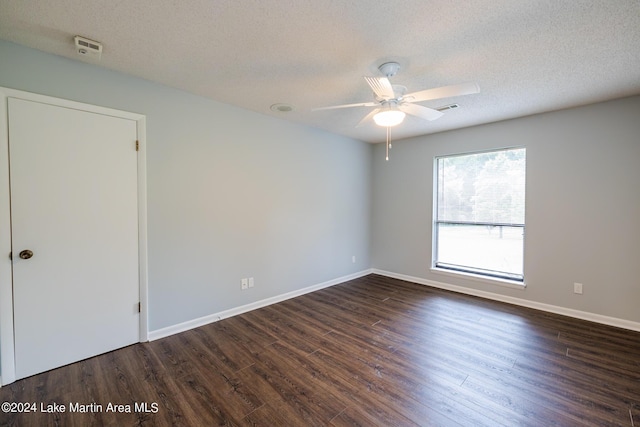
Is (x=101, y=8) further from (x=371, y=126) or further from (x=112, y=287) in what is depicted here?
(x=371, y=126)

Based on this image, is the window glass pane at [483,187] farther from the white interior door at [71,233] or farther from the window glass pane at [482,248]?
the white interior door at [71,233]

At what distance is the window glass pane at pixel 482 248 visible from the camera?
12.5ft

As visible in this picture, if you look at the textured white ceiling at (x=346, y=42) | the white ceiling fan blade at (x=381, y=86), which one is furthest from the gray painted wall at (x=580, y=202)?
A: the white ceiling fan blade at (x=381, y=86)

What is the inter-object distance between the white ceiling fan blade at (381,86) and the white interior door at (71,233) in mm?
2252

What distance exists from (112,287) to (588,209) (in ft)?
17.2

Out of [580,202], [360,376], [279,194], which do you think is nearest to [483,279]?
[580,202]

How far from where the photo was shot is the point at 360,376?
2.14 m

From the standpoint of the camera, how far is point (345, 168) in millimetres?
4785

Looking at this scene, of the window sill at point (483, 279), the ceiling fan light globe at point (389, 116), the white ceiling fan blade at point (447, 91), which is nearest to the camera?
the white ceiling fan blade at point (447, 91)

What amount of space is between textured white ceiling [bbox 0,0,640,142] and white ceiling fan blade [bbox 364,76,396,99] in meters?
0.30

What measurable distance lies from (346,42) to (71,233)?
107 inches

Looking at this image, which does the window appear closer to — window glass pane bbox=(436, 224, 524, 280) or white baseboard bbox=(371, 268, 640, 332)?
window glass pane bbox=(436, 224, 524, 280)

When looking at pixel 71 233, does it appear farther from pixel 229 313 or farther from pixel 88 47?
pixel 229 313

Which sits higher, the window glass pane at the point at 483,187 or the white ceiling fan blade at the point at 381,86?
the white ceiling fan blade at the point at 381,86
